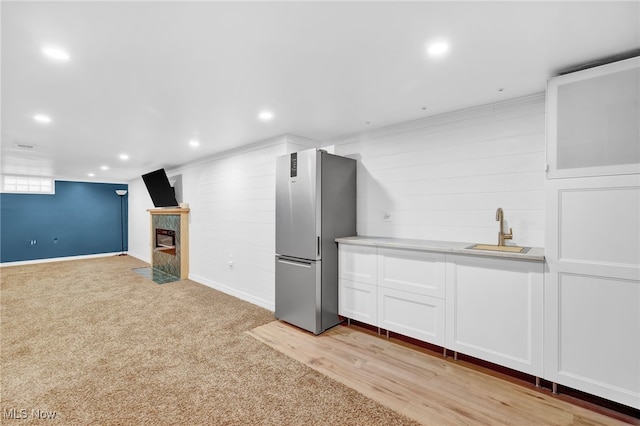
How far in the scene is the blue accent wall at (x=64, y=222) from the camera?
713cm

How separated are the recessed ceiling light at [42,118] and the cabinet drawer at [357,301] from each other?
3.61m

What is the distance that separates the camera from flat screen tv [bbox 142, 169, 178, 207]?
6.04 metres

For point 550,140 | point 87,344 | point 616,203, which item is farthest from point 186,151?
point 616,203

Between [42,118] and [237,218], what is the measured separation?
2473 mm

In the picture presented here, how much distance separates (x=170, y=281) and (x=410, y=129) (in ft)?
16.8

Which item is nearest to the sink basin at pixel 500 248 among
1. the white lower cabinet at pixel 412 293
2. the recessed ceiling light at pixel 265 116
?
the white lower cabinet at pixel 412 293

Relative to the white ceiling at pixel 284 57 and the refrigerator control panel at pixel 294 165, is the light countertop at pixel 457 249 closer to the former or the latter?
the refrigerator control panel at pixel 294 165

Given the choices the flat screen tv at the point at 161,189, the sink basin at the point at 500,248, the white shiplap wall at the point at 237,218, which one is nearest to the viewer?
the sink basin at the point at 500,248

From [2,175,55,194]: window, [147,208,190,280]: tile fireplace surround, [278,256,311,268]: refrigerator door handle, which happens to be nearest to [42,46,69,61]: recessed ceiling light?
[278,256,311,268]: refrigerator door handle

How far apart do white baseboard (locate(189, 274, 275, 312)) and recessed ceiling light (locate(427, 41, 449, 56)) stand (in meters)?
3.34

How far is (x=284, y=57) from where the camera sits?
1.90 m

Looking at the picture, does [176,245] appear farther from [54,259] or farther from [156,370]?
[54,259]

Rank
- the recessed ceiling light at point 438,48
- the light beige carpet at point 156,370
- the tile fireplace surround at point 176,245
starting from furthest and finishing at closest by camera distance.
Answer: the tile fireplace surround at point 176,245 < the light beige carpet at point 156,370 < the recessed ceiling light at point 438,48

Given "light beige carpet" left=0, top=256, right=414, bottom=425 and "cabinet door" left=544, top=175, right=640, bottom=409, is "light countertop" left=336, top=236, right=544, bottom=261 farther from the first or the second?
"light beige carpet" left=0, top=256, right=414, bottom=425
